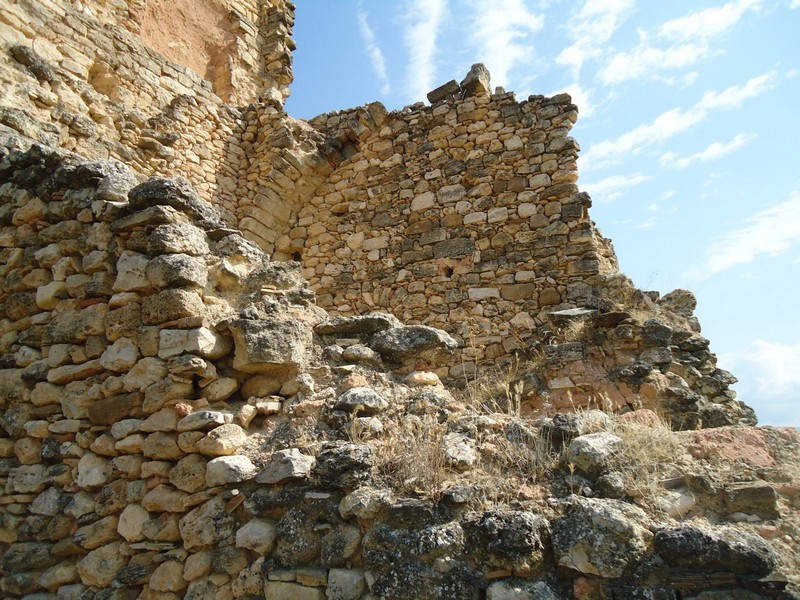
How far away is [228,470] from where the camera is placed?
2533 millimetres

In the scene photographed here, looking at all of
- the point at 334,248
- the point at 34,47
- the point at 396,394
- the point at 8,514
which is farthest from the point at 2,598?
the point at 334,248

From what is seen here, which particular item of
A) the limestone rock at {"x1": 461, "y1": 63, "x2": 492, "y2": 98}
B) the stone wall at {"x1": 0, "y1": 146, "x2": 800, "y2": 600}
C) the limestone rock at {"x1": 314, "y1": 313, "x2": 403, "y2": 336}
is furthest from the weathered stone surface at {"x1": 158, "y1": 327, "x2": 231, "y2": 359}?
the limestone rock at {"x1": 461, "y1": 63, "x2": 492, "y2": 98}

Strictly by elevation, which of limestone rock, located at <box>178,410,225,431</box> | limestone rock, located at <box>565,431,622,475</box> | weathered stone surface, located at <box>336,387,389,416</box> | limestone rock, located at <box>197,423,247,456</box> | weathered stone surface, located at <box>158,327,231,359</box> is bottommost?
limestone rock, located at <box>197,423,247,456</box>

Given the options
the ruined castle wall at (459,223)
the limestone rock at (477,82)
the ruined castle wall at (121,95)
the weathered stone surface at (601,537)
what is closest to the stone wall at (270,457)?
the weathered stone surface at (601,537)

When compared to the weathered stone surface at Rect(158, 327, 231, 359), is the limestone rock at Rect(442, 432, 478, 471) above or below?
below

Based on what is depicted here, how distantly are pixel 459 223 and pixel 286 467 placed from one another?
5860mm

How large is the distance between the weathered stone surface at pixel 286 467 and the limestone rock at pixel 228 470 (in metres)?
0.07

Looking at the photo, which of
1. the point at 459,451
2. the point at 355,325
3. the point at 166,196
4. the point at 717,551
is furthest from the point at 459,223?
the point at 717,551

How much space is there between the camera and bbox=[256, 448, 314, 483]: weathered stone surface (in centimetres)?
244

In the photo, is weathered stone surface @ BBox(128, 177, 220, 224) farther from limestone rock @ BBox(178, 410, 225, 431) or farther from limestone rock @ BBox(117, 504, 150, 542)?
limestone rock @ BBox(117, 504, 150, 542)

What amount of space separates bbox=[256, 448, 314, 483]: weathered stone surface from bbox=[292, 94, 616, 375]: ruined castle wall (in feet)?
15.4

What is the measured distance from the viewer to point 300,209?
914cm

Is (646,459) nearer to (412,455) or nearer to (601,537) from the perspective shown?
(601,537)

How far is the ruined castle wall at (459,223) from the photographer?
7.18 m
